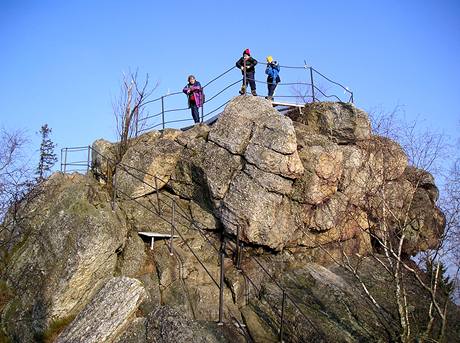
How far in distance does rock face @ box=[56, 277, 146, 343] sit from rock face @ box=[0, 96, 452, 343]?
35mm

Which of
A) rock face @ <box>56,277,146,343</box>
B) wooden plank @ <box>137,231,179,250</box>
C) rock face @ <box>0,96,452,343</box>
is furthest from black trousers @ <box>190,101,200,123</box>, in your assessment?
rock face @ <box>56,277,146,343</box>

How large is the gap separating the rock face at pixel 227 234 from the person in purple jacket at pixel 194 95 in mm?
1364

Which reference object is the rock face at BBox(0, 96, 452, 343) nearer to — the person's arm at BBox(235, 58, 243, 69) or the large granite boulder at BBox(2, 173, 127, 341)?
the large granite boulder at BBox(2, 173, 127, 341)

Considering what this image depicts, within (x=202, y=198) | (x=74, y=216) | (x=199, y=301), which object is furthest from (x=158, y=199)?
(x=199, y=301)

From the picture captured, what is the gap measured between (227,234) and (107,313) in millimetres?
4443

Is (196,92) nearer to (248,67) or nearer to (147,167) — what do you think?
(248,67)

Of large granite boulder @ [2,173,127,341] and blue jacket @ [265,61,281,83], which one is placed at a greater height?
blue jacket @ [265,61,281,83]

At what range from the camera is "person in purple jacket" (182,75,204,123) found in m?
17.7

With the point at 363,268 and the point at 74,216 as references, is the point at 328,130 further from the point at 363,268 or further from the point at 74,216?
the point at 74,216

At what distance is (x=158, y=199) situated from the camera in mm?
15156

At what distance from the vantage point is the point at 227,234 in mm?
14156

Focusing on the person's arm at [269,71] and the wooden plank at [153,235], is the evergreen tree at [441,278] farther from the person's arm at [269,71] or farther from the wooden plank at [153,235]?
the person's arm at [269,71]

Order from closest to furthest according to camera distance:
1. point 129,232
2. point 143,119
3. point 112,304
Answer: point 112,304, point 129,232, point 143,119

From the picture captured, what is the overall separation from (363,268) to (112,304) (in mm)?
Answer: 7939
